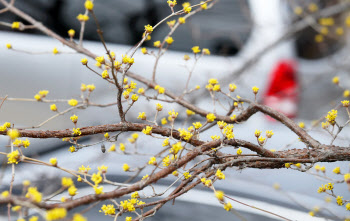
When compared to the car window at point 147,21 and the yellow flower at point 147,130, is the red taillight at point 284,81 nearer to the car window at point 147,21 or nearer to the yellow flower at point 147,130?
the car window at point 147,21

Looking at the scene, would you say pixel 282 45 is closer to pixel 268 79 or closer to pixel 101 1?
pixel 268 79

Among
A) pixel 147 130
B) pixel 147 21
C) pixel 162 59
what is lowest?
pixel 147 130

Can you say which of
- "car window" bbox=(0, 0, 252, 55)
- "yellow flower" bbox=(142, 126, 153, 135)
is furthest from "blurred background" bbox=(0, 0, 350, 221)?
"yellow flower" bbox=(142, 126, 153, 135)

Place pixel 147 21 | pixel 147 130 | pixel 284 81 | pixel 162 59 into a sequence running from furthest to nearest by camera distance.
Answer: pixel 284 81 → pixel 162 59 → pixel 147 21 → pixel 147 130

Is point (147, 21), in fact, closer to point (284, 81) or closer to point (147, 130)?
point (284, 81)

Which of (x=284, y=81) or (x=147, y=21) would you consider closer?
(x=147, y=21)

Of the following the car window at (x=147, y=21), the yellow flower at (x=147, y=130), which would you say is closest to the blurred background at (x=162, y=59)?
the car window at (x=147, y=21)

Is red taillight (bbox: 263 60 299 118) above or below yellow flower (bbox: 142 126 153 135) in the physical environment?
above

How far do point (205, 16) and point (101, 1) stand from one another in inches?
33.1

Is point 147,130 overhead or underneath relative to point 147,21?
underneath

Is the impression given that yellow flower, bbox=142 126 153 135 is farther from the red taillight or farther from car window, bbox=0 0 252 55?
the red taillight

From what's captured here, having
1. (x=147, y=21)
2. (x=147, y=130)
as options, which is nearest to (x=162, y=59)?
(x=147, y=21)

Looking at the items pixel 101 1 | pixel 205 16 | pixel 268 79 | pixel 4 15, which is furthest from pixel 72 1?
pixel 268 79

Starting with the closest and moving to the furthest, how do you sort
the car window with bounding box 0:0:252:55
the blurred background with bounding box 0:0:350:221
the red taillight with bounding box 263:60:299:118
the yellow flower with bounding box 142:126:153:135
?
the yellow flower with bounding box 142:126:153:135 < the blurred background with bounding box 0:0:350:221 < the car window with bounding box 0:0:252:55 < the red taillight with bounding box 263:60:299:118
